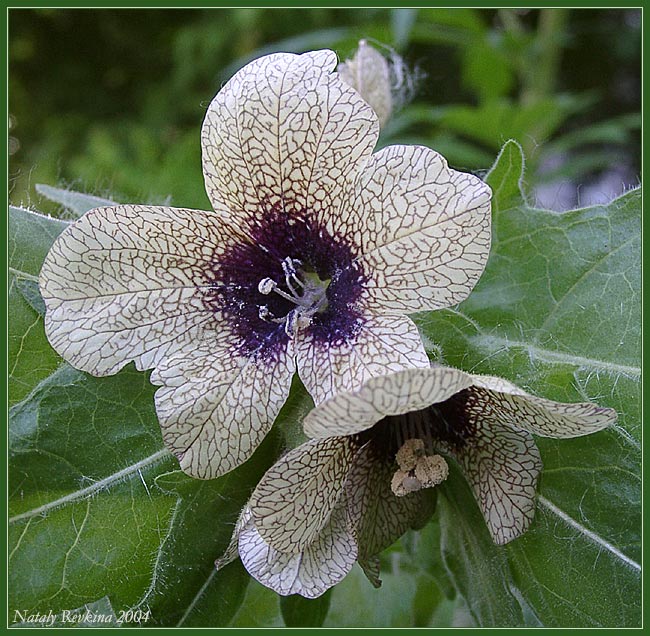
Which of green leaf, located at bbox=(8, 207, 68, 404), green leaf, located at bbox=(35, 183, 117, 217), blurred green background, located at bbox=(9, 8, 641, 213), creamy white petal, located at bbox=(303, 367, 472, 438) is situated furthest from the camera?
blurred green background, located at bbox=(9, 8, 641, 213)

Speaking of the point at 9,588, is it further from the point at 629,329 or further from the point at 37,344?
the point at 629,329

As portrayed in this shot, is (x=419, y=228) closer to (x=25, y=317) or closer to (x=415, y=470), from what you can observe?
(x=415, y=470)

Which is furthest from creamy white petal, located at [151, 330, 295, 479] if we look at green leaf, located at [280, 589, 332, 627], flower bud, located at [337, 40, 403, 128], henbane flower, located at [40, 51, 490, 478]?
flower bud, located at [337, 40, 403, 128]

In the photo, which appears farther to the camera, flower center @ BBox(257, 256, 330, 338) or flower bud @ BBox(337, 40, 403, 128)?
flower bud @ BBox(337, 40, 403, 128)

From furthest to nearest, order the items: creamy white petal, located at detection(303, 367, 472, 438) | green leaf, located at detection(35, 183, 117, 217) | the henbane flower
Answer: green leaf, located at detection(35, 183, 117, 217) → the henbane flower → creamy white petal, located at detection(303, 367, 472, 438)

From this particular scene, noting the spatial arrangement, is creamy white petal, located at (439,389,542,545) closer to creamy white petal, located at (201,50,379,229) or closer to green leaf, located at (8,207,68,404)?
creamy white petal, located at (201,50,379,229)

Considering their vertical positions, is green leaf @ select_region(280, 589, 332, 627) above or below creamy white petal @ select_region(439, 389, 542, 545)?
below

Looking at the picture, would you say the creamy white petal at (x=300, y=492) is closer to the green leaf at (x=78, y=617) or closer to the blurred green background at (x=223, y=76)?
the green leaf at (x=78, y=617)

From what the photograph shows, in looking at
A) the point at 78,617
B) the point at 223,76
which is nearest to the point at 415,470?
the point at 78,617

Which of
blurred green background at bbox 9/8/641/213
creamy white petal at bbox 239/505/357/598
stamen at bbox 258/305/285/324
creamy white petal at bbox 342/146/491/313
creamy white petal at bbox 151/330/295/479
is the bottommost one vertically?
blurred green background at bbox 9/8/641/213
